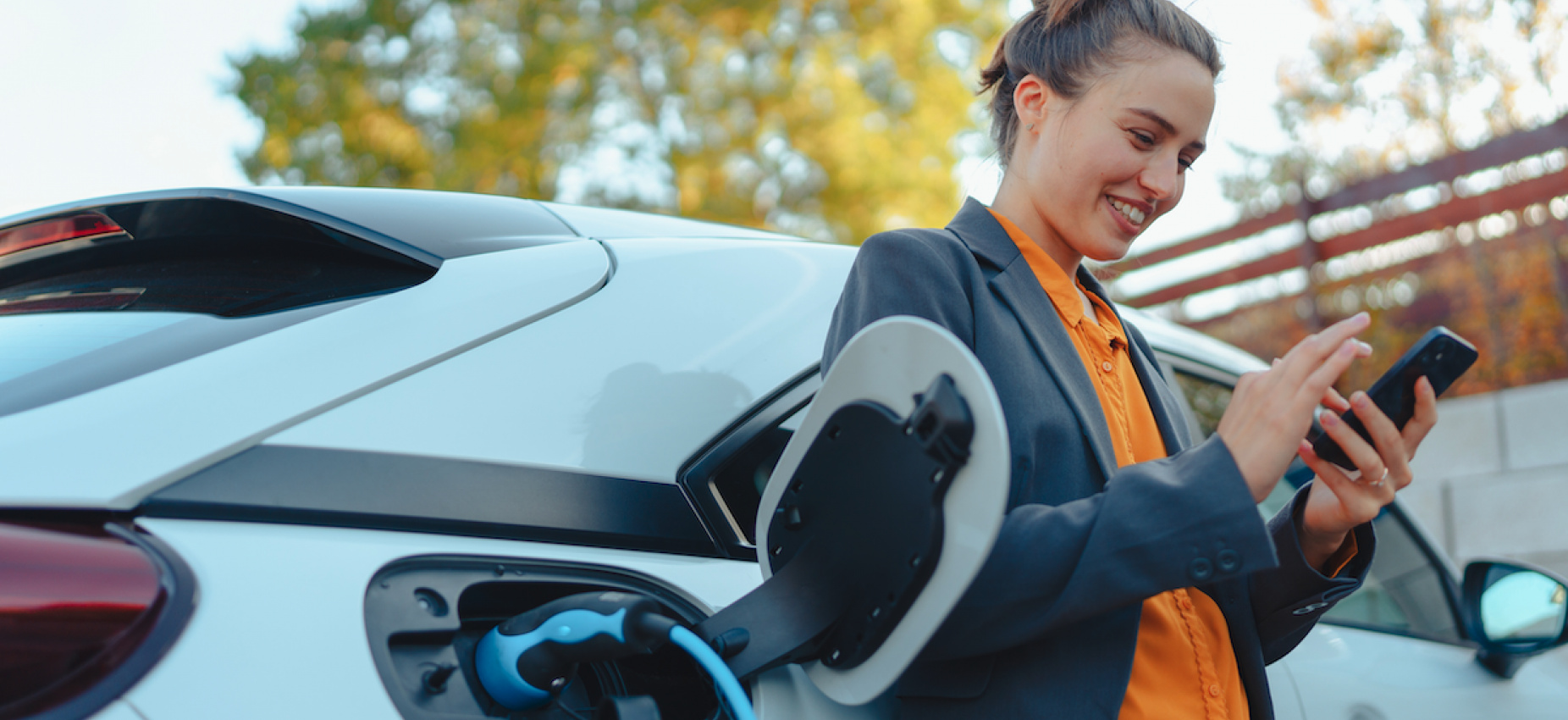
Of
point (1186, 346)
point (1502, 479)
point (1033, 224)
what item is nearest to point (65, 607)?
point (1033, 224)

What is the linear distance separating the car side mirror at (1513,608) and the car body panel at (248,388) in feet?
7.23

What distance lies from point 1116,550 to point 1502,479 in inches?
241

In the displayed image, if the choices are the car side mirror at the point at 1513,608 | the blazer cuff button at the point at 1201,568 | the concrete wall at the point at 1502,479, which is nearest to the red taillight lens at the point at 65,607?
the blazer cuff button at the point at 1201,568

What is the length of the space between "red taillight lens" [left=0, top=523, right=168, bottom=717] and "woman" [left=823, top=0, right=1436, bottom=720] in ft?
2.57

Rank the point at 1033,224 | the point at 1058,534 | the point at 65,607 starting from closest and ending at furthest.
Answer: the point at 65,607, the point at 1058,534, the point at 1033,224

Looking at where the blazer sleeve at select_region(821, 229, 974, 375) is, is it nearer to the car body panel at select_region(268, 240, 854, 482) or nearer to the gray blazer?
the gray blazer

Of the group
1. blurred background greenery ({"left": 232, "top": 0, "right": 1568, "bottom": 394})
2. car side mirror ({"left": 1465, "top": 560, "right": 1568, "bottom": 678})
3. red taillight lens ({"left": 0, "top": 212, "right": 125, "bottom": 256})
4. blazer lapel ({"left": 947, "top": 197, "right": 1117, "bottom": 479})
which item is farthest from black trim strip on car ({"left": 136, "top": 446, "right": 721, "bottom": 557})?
blurred background greenery ({"left": 232, "top": 0, "right": 1568, "bottom": 394})

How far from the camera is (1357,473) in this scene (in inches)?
55.1

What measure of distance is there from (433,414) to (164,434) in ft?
0.84

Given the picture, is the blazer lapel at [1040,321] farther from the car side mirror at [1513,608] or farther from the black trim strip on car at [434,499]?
the car side mirror at [1513,608]

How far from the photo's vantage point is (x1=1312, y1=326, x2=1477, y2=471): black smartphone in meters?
1.29

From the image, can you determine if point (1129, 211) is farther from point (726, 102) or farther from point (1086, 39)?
point (726, 102)

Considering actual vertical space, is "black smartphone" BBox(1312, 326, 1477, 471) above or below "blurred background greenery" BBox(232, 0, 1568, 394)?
below

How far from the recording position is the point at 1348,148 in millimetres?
8461
